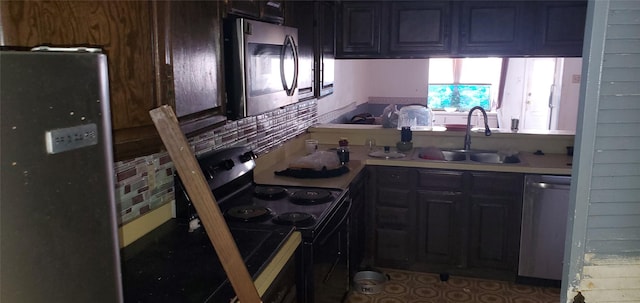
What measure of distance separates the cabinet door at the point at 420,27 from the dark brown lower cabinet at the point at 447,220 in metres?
0.97

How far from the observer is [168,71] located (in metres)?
1.44

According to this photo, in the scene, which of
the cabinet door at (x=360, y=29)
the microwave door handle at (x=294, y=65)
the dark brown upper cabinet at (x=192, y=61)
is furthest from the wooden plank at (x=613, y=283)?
the cabinet door at (x=360, y=29)

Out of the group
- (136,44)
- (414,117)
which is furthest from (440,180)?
(136,44)

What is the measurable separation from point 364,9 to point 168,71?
105 inches

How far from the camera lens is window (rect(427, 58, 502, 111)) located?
7.80 meters

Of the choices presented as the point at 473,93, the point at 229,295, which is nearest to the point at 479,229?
the point at 229,295

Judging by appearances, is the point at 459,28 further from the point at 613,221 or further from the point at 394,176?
the point at 613,221

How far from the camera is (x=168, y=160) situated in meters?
2.20

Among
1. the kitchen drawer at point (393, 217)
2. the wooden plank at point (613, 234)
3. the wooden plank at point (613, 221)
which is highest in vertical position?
the wooden plank at point (613, 221)

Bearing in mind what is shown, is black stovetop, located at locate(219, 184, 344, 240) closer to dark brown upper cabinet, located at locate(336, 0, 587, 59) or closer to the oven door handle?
the oven door handle

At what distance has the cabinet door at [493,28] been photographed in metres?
3.61

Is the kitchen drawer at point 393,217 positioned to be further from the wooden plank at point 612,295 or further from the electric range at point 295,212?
the wooden plank at point 612,295

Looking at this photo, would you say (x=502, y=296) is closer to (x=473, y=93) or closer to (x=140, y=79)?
(x=140, y=79)

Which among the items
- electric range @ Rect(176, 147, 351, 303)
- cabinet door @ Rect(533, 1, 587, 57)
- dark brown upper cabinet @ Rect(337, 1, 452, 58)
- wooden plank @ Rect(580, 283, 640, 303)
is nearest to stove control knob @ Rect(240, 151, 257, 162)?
electric range @ Rect(176, 147, 351, 303)
